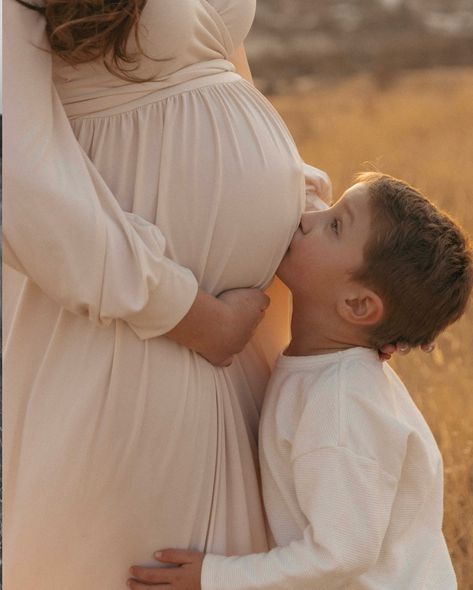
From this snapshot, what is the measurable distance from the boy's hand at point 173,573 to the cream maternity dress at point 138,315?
0.03m

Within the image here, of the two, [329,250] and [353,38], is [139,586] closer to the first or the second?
[329,250]

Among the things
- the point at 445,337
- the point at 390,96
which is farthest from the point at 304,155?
the point at 445,337

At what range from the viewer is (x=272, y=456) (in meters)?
2.36

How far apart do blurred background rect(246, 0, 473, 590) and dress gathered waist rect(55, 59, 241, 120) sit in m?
2.18

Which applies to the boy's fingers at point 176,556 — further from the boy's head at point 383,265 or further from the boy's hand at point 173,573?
the boy's head at point 383,265

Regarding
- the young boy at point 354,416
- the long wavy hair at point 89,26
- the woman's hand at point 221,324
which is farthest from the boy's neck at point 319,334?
the long wavy hair at point 89,26

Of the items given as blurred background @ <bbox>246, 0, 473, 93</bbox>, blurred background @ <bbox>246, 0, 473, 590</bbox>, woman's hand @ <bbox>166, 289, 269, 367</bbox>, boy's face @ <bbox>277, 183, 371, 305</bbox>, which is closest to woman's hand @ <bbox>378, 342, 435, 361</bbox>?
boy's face @ <bbox>277, 183, 371, 305</bbox>

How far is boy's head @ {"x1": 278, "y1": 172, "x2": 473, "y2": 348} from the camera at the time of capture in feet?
7.68

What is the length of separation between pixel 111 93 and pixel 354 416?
0.75 m

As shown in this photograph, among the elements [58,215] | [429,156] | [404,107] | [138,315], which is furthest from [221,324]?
[404,107]

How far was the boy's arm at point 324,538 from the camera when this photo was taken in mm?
2238

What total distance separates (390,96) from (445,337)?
21.4 ft

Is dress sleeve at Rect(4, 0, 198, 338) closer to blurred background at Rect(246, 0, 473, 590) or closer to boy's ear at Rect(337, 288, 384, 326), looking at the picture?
boy's ear at Rect(337, 288, 384, 326)

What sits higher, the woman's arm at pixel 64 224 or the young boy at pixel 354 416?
A: the woman's arm at pixel 64 224
